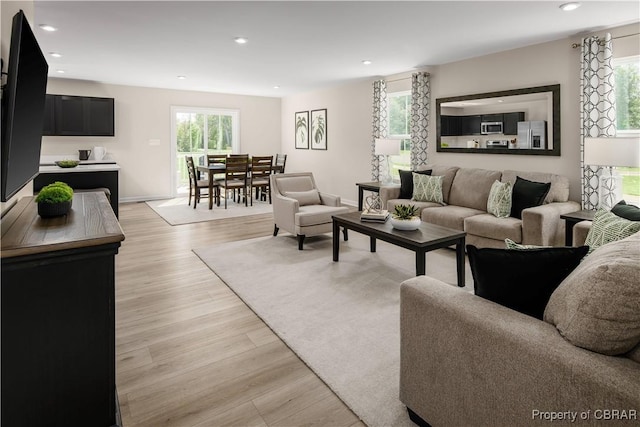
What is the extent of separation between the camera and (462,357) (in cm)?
135

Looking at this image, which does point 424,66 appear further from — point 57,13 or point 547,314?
point 547,314

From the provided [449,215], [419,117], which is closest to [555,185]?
[449,215]

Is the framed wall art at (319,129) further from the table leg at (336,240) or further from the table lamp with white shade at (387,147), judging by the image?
the table leg at (336,240)

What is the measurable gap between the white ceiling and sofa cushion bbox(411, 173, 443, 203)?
1644 millimetres

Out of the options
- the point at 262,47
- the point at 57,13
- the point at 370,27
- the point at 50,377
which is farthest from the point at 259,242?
the point at 50,377

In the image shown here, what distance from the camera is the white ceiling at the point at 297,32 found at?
3410 mm

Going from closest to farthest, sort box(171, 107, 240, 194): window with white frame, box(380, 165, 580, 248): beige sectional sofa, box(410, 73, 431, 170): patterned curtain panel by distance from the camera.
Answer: box(380, 165, 580, 248): beige sectional sofa, box(410, 73, 431, 170): patterned curtain panel, box(171, 107, 240, 194): window with white frame

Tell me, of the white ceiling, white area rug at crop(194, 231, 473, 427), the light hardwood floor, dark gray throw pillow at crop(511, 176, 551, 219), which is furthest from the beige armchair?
dark gray throw pillow at crop(511, 176, 551, 219)

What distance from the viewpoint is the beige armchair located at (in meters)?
4.47

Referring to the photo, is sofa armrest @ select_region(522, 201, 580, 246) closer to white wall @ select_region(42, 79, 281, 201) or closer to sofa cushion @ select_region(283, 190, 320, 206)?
sofa cushion @ select_region(283, 190, 320, 206)

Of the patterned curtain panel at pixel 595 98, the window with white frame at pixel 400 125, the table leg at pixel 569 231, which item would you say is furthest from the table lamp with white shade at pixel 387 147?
the table leg at pixel 569 231

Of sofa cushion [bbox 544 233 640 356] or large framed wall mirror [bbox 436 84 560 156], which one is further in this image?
large framed wall mirror [bbox 436 84 560 156]

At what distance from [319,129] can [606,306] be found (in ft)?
25.7

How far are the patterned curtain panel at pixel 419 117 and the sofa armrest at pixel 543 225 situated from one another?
2.40 metres
